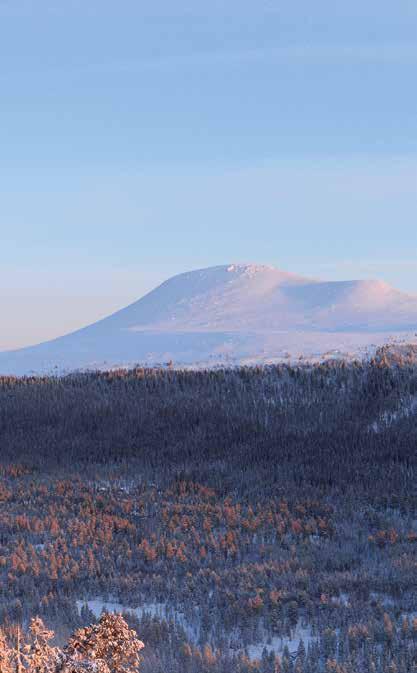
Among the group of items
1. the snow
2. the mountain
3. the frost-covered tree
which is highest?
the mountain

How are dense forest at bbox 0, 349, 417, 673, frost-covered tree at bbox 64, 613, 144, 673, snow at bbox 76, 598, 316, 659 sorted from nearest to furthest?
1. frost-covered tree at bbox 64, 613, 144, 673
2. snow at bbox 76, 598, 316, 659
3. dense forest at bbox 0, 349, 417, 673

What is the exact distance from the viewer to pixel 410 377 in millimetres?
23422

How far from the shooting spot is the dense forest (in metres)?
8.65

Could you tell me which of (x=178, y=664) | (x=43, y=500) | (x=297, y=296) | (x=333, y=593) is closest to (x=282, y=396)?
(x=43, y=500)

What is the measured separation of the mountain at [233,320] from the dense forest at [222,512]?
172 feet

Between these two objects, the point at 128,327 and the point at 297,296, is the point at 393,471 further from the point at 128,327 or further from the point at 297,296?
the point at 297,296

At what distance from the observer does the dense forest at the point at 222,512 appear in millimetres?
8648

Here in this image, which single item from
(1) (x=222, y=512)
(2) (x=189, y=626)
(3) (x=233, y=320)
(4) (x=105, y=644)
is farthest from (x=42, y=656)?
(3) (x=233, y=320)

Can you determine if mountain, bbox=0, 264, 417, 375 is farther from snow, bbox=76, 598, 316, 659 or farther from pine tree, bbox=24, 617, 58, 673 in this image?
pine tree, bbox=24, 617, 58, 673

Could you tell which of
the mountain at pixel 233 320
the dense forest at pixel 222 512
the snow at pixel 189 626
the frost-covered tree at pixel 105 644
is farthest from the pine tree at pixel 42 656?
the mountain at pixel 233 320

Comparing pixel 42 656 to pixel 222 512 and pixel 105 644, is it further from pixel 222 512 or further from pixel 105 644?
pixel 222 512

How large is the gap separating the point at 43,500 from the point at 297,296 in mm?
100339

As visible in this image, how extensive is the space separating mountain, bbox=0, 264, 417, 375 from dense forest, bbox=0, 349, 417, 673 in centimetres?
5239

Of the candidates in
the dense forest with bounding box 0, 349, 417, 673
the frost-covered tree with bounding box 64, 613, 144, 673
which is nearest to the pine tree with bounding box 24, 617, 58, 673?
the frost-covered tree with bounding box 64, 613, 144, 673
